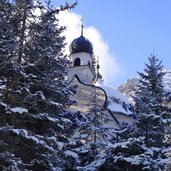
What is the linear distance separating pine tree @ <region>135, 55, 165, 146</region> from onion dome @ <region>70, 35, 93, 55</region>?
30226mm

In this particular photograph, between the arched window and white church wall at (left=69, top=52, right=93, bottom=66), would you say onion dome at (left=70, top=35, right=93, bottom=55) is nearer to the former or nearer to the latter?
white church wall at (left=69, top=52, right=93, bottom=66)

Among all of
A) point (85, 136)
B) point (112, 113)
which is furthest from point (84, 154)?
point (112, 113)

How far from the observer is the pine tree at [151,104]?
18.5 m

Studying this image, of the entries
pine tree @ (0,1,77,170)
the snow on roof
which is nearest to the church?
pine tree @ (0,1,77,170)

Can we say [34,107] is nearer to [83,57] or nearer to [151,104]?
[151,104]

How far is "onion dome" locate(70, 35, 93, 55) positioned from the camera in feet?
166

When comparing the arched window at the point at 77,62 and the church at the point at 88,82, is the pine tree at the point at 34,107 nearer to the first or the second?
the church at the point at 88,82

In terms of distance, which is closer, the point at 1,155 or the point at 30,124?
the point at 1,155

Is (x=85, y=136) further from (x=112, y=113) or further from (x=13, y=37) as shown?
(x=112, y=113)

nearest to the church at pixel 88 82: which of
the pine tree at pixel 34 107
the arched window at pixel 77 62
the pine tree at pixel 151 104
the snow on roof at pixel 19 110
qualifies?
the arched window at pixel 77 62

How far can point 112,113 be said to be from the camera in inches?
1591

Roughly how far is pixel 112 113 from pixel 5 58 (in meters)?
26.9

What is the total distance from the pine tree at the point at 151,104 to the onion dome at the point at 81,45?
99.2 feet

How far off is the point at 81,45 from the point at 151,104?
106 ft
